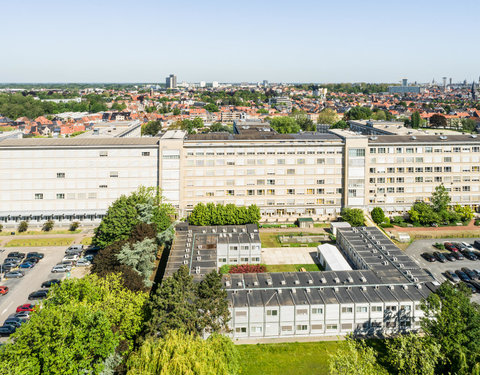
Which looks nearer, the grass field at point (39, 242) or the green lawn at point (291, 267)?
the green lawn at point (291, 267)

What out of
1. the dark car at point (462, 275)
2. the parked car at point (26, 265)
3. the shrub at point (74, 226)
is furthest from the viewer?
the shrub at point (74, 226)

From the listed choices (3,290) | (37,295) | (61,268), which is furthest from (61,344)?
(61,268)

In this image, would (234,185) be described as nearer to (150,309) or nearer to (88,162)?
(88,162)

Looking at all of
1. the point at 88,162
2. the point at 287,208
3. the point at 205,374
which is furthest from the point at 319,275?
the point at 88,162

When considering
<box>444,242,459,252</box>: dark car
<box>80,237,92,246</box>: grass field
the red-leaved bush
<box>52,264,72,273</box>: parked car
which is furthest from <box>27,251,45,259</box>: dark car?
<box>444,242,459,252</box>: dark car

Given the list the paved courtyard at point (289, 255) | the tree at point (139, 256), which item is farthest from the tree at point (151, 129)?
the tree at point (139, 256)

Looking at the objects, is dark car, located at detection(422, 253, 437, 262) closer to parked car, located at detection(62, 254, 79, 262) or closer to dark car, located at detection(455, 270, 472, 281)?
dark car, located at detection(455, 270, 472, 281)

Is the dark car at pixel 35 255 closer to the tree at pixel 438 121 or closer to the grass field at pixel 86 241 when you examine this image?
the grass field at pixel 86 241
